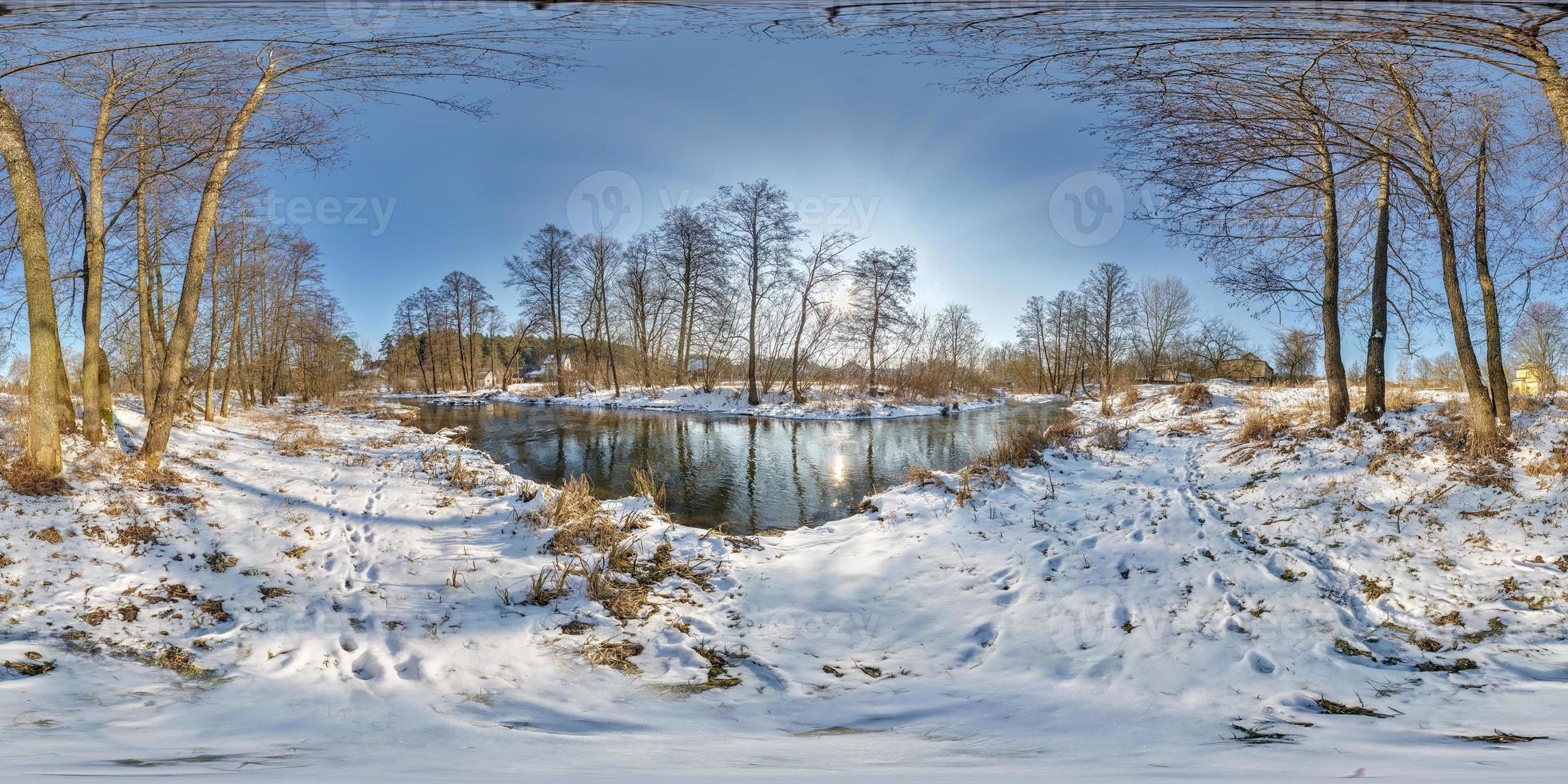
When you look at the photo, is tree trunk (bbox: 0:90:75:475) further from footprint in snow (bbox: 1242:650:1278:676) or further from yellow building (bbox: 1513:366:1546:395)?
yellow building (bbox: 1513:366:1546:395)

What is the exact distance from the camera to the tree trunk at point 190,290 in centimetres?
663

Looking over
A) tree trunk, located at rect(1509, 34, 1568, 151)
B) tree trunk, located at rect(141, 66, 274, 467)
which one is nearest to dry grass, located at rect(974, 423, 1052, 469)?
tree trunk, located at rect(1509, 34, 1568, 151)

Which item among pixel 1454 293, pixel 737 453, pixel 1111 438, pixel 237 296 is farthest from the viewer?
pixel 237 296

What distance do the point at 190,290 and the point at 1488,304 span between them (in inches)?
625

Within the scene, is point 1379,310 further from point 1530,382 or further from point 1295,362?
point 1295,362

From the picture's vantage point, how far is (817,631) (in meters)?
3.93

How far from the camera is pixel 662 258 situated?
29.4 m

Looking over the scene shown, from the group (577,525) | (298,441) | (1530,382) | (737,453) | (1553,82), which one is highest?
(1553,82)

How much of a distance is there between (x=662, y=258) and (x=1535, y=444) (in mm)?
28593

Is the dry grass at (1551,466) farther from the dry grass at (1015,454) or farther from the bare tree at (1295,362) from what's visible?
the bare tree at (1295,362)

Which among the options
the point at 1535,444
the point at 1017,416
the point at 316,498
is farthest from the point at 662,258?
the point at 1535,444

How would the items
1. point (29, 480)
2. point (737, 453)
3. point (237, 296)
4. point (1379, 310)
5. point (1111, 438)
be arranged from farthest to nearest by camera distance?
point (237, 296)
point (737, 453)
point (1111, 438)
point (1379, 310)
point (29, 480)

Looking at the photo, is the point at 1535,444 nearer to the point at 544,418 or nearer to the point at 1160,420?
the point at 1160,420

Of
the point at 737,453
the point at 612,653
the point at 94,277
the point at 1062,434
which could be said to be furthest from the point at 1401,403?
the point at 94,277
